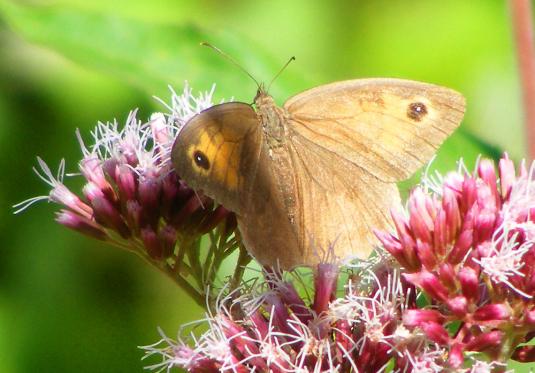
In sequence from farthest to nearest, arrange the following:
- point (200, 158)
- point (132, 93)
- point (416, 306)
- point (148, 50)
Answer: point (132, 93) < point (148, 50) < point (416, 306) < point (200, 158)

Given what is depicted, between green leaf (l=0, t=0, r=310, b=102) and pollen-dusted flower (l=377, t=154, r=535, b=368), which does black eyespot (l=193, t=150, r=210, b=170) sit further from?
green leaf (l=0, t=0, r=310, b=102)

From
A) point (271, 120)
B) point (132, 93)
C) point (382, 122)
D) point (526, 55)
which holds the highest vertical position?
point (526, 55)

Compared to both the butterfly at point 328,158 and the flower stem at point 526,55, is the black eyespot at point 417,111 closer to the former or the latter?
the butterfly at point 328,158

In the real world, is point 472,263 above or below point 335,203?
above

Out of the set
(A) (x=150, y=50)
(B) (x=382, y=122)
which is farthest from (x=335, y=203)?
(A) (x=150, y=50)

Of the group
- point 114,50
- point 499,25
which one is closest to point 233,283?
point 114,50

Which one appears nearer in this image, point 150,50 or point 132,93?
point 150,50

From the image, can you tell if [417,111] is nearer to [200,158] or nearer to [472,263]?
[472,263]
